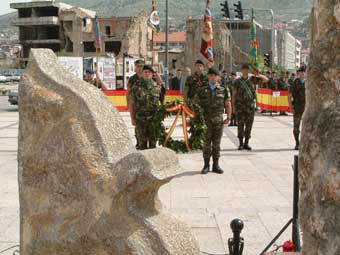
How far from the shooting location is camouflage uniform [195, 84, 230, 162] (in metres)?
8.54

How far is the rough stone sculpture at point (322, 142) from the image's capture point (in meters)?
1.73

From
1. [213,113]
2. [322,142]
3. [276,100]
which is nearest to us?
[322,142]

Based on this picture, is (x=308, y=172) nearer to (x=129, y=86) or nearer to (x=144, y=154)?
(x=144, y=154)

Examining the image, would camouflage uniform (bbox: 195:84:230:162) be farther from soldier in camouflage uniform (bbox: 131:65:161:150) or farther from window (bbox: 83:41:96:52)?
window (bbox: 83:41:96:52)

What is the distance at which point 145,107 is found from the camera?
9258mm

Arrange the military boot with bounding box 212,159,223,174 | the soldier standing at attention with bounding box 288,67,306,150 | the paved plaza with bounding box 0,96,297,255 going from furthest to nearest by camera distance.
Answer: the soldier standing at attention with bounding box 288,67,306,150
the military boot with bounding box 212,159,223,174
the paved plaza with bounding box 0,96,297,255

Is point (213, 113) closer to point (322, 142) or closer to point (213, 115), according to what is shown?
point (213, 115)

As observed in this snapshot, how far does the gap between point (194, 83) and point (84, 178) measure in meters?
6.80

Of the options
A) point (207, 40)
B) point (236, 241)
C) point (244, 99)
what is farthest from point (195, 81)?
point (236, 241)

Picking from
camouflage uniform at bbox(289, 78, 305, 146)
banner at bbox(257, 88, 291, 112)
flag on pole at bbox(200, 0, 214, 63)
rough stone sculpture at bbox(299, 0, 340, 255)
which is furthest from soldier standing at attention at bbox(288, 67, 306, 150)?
rough stone sculpture at bbox(299, 0, 340, 255)

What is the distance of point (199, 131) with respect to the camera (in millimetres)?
9914

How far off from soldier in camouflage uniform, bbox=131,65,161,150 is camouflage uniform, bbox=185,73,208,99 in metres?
0.72

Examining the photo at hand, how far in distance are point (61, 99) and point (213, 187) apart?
4.63 metres

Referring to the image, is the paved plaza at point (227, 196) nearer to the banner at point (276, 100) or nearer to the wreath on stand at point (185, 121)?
the wreath on stand at point (185, 121)
